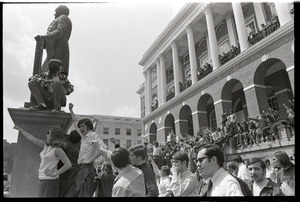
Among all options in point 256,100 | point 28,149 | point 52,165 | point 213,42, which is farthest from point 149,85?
point 52,165

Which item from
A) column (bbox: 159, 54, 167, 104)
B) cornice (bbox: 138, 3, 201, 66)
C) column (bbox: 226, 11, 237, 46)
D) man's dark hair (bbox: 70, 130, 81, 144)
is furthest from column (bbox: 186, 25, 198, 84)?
man's dark hair (bbox: 70, 130, 81, 144)

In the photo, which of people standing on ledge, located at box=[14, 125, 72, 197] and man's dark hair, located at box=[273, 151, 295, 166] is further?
man's dark hair, located at box=[273, 151, 295, 166]

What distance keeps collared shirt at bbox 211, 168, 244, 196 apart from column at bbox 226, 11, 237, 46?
63.2 feet

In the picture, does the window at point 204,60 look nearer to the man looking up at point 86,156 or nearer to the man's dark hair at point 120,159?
the man looking up at point 86,156

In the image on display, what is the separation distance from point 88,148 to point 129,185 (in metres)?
1.15

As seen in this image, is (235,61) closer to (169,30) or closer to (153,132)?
(169,30)

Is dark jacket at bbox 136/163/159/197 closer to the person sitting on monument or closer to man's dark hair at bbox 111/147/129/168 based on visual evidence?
man's dark hair at bbox 111/147/129/168

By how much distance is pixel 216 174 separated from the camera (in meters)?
2.38

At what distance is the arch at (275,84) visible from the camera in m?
14.8

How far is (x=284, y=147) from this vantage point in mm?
10414

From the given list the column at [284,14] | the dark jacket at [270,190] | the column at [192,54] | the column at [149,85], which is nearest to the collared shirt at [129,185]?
the dark jacket at [270,190]

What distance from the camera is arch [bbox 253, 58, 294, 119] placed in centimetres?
1477

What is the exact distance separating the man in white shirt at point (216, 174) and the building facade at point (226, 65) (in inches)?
378

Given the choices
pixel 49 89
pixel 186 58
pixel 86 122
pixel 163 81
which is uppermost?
pixel 186 58
